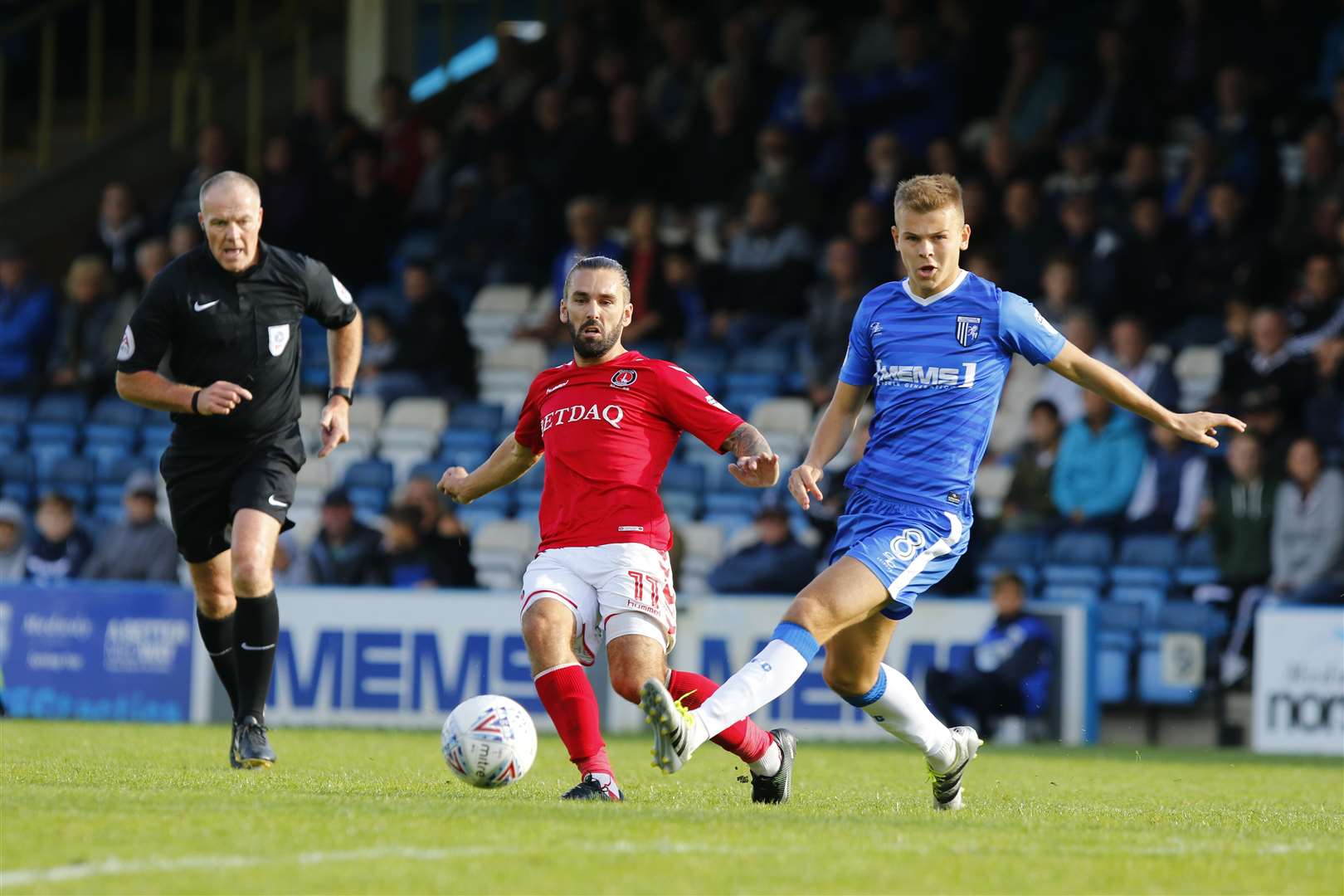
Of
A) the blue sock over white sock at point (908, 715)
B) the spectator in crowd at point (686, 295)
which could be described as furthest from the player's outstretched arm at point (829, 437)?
the spectator in crowd at point (686, 295)

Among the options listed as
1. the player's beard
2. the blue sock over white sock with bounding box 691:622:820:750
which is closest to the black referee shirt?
the player's beard

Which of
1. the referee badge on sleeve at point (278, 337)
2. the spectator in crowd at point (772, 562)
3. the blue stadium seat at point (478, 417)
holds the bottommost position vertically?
the spectator in crowd at point (772, 562)

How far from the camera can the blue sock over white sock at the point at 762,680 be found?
6293 millimetres

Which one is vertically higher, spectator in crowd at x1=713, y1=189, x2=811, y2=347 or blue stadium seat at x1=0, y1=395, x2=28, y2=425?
spectator in crowd at x1=713, y1=189, x2=811, y2=347

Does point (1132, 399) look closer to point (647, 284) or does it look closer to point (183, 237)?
point (647, 284)

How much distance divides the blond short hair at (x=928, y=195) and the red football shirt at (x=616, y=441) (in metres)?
0.97

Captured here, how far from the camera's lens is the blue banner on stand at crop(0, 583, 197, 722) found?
14352 millimetres

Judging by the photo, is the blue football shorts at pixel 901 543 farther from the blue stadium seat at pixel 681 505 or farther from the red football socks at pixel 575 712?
the blue stadium seat at pixel 681 505

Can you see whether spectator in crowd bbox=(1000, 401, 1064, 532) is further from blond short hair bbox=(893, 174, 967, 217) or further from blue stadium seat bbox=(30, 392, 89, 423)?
blue stadium seat bbox=(30, 392, 89, 423)

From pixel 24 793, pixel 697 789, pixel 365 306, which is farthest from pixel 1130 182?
pixel 24 793

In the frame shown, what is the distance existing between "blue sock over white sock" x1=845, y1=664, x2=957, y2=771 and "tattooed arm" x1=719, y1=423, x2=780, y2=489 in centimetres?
82

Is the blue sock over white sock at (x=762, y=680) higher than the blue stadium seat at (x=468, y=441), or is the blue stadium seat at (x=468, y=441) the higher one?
the blue stadium seat at (x=468, y=441)

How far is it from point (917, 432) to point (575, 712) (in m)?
1.52

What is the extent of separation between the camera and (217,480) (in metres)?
8.55
